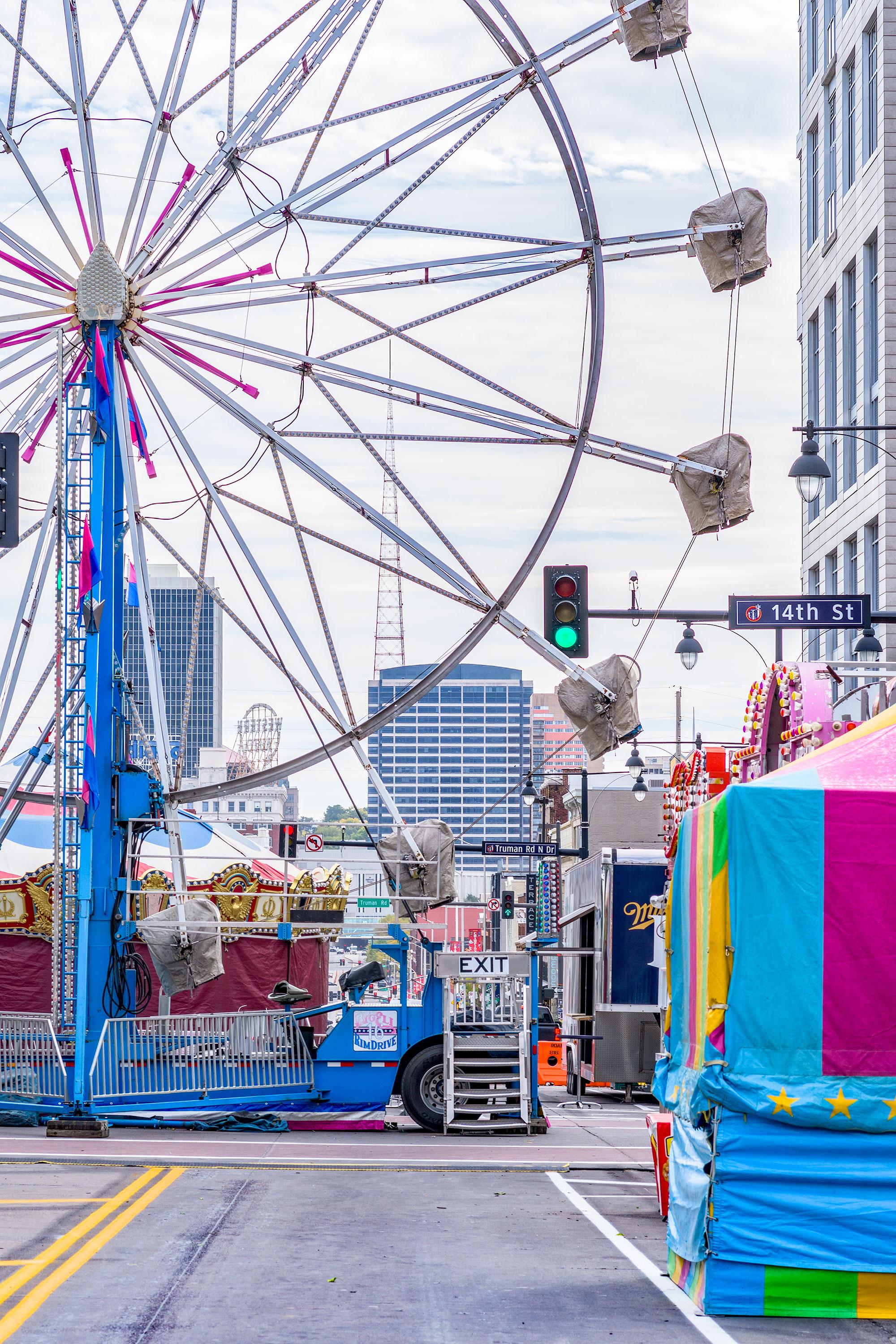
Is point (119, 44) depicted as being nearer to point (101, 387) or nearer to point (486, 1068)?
point (101, 387)

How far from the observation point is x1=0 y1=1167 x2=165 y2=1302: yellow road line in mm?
9328

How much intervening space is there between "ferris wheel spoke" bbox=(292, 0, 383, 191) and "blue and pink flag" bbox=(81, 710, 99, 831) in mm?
6925

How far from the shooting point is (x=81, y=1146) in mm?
16531

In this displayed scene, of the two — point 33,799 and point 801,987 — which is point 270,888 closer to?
point 33,799

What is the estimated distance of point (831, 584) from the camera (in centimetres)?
4209

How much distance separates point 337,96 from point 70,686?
7.59 m

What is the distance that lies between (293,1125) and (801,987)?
11.3 m

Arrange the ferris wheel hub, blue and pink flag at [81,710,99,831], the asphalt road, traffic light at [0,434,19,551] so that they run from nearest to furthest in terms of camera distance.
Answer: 1. the asphalt road
2. traffic light at [0,434,19,551]
3. blue and pink flag at [81,710,99,831]
4. the ferris wheel hub

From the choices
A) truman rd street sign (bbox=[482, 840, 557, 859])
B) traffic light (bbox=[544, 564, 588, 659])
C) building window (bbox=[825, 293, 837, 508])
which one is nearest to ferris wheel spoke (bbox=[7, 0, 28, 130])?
traffic light (bbox=[544, 564, 588, 659])

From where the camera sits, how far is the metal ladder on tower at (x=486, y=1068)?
729 inches

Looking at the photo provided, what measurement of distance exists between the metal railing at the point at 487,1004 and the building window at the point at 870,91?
2505 centimetres

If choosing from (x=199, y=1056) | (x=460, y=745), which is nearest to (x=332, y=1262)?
(x=199, y=1056)

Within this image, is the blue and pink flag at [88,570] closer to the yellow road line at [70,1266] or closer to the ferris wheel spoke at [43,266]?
the ferris wheel spoke at [43,266]

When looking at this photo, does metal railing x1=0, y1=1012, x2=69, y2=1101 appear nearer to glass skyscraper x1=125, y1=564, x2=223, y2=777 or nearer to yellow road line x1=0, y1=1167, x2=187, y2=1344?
yellow road line x1=0, y1=1167, x2=187, y2=1344
